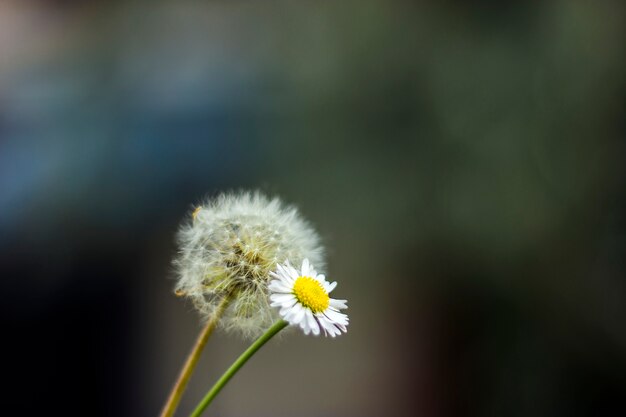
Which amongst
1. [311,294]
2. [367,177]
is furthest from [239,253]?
[367,177]

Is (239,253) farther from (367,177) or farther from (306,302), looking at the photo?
(367,177)

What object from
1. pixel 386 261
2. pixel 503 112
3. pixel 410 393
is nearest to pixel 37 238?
pixel 386 261

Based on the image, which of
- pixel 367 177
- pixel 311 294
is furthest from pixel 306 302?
pixel 367 177

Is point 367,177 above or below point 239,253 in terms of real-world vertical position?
above

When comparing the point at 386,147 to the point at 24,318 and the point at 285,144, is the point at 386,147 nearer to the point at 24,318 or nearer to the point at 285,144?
the point at 285,144

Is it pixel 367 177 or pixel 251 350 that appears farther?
pixel 367 177

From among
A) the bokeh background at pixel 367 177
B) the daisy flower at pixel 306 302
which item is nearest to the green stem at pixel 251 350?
the daisy flower at pixel 306 302

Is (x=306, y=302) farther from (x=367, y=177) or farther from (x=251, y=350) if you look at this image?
(x=367, y=177)
